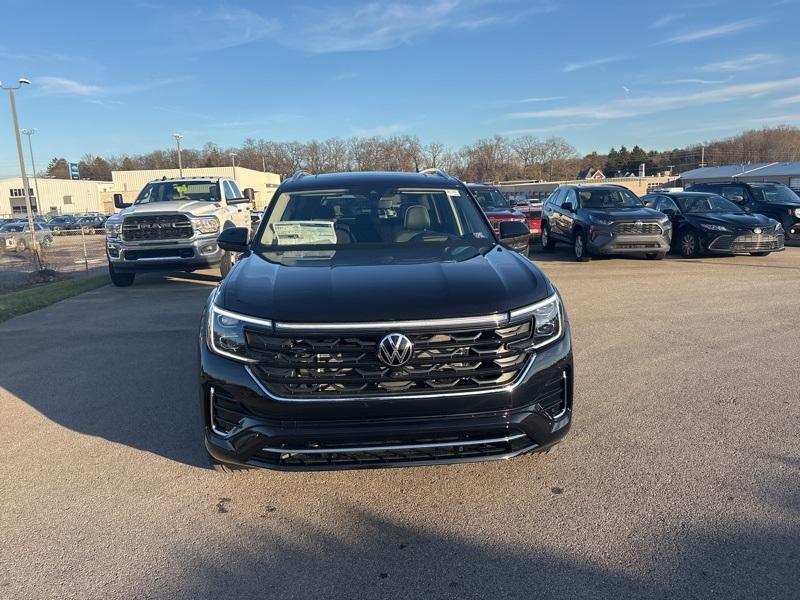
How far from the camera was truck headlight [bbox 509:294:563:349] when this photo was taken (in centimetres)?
316

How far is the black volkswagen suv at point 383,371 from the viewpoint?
296cm

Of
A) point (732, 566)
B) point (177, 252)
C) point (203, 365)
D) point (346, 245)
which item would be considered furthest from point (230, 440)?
point (177, 252)

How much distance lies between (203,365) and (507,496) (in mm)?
1819

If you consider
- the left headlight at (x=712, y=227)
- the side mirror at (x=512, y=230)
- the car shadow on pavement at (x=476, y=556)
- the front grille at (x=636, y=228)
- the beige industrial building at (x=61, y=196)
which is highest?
the beige industrial building at (x=61, y=196)

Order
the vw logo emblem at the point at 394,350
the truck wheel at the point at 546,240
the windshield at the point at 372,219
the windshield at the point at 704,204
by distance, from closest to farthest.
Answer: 1. the vw logo emblem at the point at 394,350
2. the windshield at the point at 372,219
3. the windshield at the point at 704,204
4. the truck wheel at the point at 546,240

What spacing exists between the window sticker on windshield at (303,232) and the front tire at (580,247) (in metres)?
10.1

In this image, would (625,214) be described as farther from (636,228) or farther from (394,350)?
(394,350)

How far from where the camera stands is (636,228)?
42.8 feet

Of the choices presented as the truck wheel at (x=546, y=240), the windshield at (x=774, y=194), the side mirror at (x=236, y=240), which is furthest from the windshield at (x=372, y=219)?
the windshield at (x=774, y=194)

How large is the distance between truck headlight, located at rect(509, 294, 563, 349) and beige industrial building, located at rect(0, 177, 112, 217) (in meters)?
96.2

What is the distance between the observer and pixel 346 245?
4473 millimetres

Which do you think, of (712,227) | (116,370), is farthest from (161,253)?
(712,227)

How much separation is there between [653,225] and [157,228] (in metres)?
10.1

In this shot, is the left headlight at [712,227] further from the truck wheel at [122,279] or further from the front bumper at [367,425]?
the truck wheel at [122,279]
